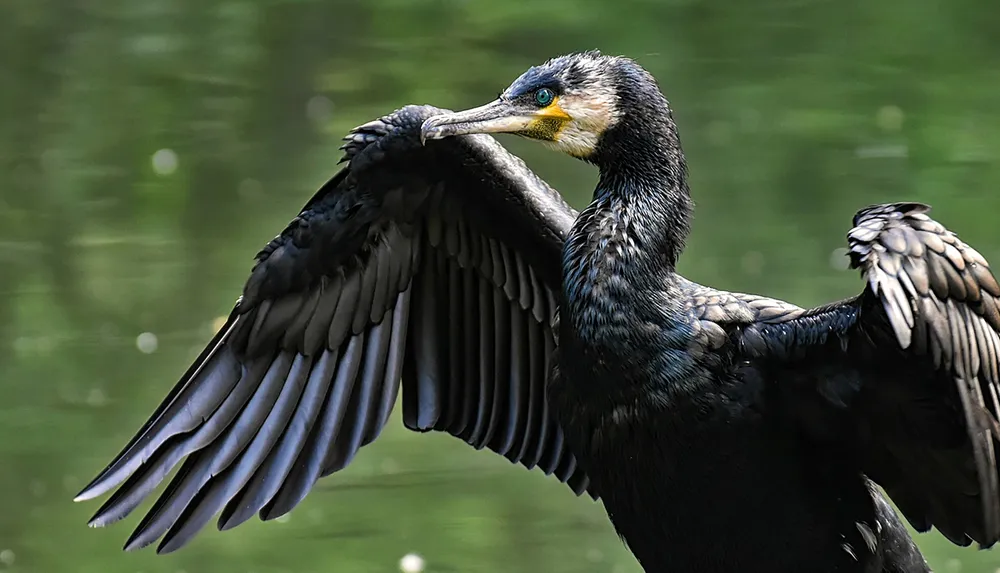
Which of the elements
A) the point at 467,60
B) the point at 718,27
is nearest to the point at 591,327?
the point at 467,60

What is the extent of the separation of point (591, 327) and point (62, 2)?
24.4 ft

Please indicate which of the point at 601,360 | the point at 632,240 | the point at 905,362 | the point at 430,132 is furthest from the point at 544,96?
the point at 905,362

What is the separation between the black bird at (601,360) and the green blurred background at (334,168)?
0.91 meters

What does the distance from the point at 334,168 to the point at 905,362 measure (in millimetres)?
5024

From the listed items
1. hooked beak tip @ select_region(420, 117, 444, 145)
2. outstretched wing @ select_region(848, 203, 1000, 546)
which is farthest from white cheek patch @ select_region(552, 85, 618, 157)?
outstretched wing @ select_region(848, 203, 1000, 546)

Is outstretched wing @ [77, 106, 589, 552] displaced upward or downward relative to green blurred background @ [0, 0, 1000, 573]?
downward

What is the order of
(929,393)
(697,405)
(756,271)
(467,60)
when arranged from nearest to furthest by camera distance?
(929,393)
(697,405)
(756,271)
(467,60)

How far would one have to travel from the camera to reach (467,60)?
9.66 metres

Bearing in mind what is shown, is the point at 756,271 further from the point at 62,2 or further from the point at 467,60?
the point at 62,2

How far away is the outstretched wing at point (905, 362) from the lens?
3580mm

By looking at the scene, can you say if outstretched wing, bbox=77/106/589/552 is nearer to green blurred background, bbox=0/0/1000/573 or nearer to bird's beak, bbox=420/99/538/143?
bird's beak, bbox=420/99/538/143

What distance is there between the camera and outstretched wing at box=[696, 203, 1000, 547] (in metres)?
3.58

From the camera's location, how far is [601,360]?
408 centimetres

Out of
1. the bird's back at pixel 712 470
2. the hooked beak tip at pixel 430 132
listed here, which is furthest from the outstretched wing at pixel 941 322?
the hooked beak tip at pixel 430 132
